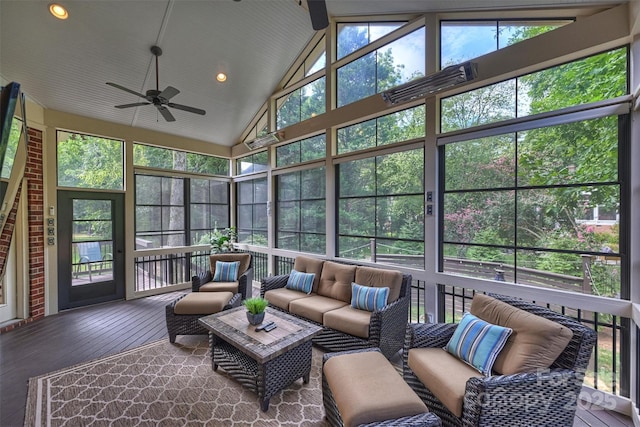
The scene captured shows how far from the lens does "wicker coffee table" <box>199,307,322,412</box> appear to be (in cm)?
222

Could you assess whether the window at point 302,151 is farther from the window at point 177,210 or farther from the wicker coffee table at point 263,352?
the wicker coffee table at point 263,352

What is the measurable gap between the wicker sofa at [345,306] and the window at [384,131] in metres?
1.79

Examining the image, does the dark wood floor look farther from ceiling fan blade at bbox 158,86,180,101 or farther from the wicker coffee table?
ceiling fan blade at bbox 158,86,180,101

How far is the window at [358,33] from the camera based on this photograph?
12.8 feet

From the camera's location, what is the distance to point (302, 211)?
16.8 ft


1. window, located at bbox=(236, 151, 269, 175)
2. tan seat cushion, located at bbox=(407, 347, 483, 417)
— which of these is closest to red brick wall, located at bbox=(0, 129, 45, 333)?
window, located at bbox=(236, 151, 269, 175)

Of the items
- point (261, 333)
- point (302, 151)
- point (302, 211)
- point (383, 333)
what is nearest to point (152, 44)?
point (302, 151)

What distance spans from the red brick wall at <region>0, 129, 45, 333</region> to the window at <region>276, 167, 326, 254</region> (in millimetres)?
3707

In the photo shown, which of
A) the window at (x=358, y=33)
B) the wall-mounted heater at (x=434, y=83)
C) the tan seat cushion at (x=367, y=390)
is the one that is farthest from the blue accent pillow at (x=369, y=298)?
the window at (x=358, y=33)

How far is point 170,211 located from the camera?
567cm

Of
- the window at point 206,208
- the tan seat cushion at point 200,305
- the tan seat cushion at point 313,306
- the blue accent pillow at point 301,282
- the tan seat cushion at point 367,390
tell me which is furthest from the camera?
the window at point 206,208

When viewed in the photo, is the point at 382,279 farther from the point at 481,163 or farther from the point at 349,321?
the point at 481,163

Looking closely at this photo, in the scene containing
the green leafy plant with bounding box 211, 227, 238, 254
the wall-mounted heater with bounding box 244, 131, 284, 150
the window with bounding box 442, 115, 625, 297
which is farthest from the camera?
the green leafy plant with bounding box 211, 227, 238, 254

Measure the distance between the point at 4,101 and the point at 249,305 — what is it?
237 centimetres
